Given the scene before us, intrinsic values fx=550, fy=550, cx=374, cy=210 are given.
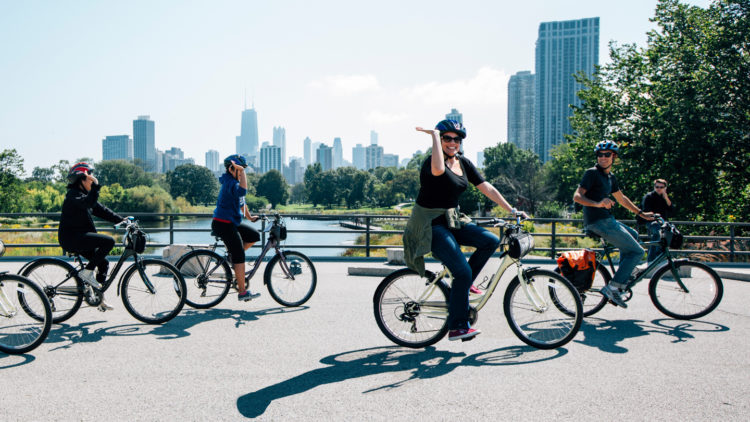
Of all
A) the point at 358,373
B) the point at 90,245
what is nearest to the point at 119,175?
the point at 90,245

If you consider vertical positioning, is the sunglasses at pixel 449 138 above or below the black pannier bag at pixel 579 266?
above

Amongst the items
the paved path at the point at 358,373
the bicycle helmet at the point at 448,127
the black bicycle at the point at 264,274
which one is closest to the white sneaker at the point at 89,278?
the paved path at the point at 358,373

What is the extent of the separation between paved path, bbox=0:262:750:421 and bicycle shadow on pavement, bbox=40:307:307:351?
0.10ft

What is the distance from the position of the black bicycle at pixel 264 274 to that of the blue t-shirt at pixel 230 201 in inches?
11.9

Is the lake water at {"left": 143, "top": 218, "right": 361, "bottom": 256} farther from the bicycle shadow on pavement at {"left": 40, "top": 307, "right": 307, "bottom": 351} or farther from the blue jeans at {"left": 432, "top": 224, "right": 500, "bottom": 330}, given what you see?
the blue jeans at {"left": 432, "top": 224, "right": 500, "bottom": 330}

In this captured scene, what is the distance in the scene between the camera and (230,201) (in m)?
6.53

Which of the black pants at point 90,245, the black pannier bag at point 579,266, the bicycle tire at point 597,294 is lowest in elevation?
the bicycle tire at point 597,294

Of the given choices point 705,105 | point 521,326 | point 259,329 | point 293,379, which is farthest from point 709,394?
point 705,105

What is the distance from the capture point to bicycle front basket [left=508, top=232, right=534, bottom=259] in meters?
4.76

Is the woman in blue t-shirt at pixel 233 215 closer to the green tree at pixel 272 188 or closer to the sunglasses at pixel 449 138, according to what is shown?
the sunglasses at pixel 449 138

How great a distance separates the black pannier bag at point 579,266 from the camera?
574cm

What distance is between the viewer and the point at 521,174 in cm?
8331

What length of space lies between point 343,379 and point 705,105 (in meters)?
24.0

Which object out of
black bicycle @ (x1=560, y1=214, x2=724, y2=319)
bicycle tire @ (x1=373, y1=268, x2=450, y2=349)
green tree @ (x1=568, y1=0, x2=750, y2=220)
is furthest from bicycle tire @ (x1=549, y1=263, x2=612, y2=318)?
green tree @ (x1=568, y1=0, x2=750, y2=220)
